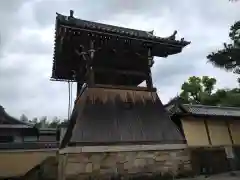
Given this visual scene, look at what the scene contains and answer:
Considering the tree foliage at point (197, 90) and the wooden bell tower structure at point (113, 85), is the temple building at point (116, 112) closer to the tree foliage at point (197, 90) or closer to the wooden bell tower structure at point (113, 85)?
the wooden bell tower structure at point (113, 85)

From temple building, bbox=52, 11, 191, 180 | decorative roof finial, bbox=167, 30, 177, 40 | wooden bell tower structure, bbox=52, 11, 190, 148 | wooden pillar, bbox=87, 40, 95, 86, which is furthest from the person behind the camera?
decorative roof finial, bbox=167, 30, 177, 40

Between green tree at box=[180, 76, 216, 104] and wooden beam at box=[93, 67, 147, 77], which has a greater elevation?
green tree at box=[180, 76, 216, 104]

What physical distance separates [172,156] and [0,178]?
12991 millimetres

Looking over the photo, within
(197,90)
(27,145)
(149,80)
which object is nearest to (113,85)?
(149,80)

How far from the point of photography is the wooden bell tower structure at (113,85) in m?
10.4

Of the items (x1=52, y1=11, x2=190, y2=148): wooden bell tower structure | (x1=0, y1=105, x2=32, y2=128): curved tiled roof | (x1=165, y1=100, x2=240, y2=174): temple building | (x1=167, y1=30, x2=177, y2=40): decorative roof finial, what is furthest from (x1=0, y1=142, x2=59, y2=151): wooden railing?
(x1=167, y1=30, x2=177, y2=40): decorative roof finial

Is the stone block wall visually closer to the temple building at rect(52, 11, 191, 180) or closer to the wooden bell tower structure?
the temple building at rect(52, 11, 191, 180)

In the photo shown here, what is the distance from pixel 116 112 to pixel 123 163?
2227mm

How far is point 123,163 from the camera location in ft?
32.7

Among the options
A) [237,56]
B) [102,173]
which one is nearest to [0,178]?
[102,173]

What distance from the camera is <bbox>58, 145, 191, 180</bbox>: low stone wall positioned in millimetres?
9344

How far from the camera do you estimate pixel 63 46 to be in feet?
38.3

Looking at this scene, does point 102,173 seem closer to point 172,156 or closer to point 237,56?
point 172,156

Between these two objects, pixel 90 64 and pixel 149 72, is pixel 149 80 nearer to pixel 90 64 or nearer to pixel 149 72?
pixel 149 72
